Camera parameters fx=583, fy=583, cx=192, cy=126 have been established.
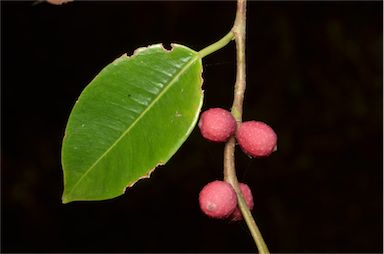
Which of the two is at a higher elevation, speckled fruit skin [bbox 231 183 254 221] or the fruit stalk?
the fruit stalk

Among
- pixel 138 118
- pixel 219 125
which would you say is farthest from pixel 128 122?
pixel 219 125

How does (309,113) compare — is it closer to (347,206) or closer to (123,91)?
(347,206)

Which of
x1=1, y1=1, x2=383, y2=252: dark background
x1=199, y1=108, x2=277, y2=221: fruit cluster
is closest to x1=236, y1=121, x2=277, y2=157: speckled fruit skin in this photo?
x1=199, y1=108, x2=277, y2=221: fruit cluster

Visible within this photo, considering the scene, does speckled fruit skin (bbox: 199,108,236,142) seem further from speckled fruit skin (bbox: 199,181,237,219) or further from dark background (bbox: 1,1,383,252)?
dark background (bbox: 1,1,383,252)

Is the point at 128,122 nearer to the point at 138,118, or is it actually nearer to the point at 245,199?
the point at 138,118

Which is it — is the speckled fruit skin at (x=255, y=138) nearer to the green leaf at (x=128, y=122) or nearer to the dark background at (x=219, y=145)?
the green leaf at (x=128, y=122)

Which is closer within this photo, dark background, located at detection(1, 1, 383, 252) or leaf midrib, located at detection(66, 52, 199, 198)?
leaf midrib, located at detection(66, 52, 199, 198)
